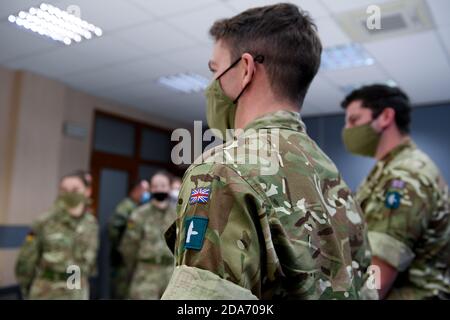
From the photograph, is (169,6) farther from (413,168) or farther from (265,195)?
(265,195)

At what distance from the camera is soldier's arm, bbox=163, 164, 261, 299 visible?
0.54 meters

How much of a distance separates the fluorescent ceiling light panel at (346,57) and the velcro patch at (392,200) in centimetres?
218

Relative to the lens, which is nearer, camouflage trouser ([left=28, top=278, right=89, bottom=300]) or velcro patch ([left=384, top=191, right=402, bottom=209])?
velcro patch ([left=384, top=191, right=402, bottom=209])

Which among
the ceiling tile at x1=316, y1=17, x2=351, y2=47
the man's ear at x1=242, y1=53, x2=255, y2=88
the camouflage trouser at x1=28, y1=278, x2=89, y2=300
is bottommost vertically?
the camouflage trouser at x1=28, y1=278, x2=89, y2=300

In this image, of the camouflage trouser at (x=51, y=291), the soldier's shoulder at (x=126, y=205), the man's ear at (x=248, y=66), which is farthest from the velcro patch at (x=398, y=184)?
the soldier's shoulder at (x=126, y=205)

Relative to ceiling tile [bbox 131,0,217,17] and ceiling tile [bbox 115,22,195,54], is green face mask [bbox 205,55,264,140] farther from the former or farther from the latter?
ceiling tile [bbox 115,22,195,54]

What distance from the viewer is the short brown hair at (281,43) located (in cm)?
74

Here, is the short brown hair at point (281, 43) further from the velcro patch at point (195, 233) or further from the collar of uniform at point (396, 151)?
the collar of uniform at point (396, 151)

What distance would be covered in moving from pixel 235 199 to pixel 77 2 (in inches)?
23.3

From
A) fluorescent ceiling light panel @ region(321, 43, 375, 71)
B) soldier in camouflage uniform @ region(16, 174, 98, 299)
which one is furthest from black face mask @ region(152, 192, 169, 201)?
fluorescent ceiling light panel @ region(321, 43, 375, 71)

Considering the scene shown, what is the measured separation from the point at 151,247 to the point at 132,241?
0.26 m

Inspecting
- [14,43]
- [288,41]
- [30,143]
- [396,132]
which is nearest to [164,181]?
[30,143]

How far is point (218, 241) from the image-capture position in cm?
55

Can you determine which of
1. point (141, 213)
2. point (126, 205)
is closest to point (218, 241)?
point (141, 213)
